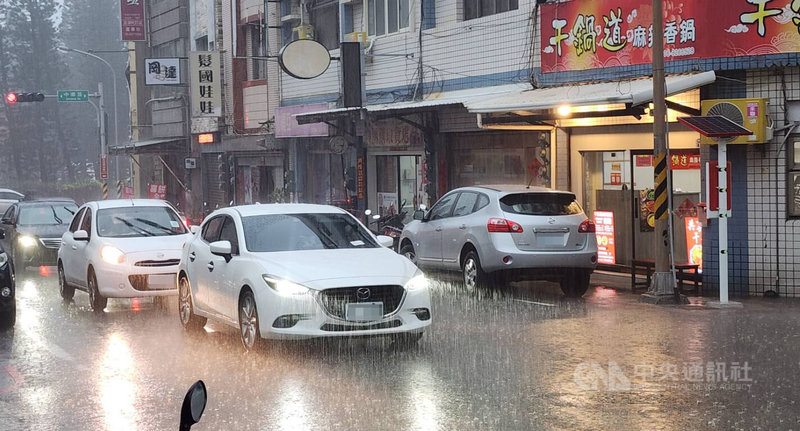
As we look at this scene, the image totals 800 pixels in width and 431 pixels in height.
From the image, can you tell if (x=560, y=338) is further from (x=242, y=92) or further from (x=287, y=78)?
(x=242, y=92)

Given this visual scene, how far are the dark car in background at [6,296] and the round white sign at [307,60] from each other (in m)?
14.9

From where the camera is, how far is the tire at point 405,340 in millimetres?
11469

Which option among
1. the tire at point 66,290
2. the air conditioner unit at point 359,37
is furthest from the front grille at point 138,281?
the air conditioner unit at point 359,37

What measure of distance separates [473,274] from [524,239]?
43.8 inches

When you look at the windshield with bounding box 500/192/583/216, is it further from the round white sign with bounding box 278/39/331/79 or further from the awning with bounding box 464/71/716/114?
the round white sign with bounding box 278/39/331/79

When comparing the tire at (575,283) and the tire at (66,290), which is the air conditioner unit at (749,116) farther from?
the tire at (66,290)

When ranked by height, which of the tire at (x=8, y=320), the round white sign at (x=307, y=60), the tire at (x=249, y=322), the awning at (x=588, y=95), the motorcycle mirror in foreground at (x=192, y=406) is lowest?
the tire at (x=8, y=320)

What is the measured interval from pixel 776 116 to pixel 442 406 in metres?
9.87

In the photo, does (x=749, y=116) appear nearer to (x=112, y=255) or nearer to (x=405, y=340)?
(x=405, y=340)

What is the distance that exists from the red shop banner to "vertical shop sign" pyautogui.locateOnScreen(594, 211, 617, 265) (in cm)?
272

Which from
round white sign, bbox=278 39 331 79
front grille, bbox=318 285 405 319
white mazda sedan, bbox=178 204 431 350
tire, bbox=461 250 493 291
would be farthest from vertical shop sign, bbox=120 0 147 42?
front grille, bbox=318 285 405 319

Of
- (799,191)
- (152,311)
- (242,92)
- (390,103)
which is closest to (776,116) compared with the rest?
(799,191)

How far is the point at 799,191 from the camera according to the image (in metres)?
16.8

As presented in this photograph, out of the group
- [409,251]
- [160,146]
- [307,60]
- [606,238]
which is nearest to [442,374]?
[409,251]
